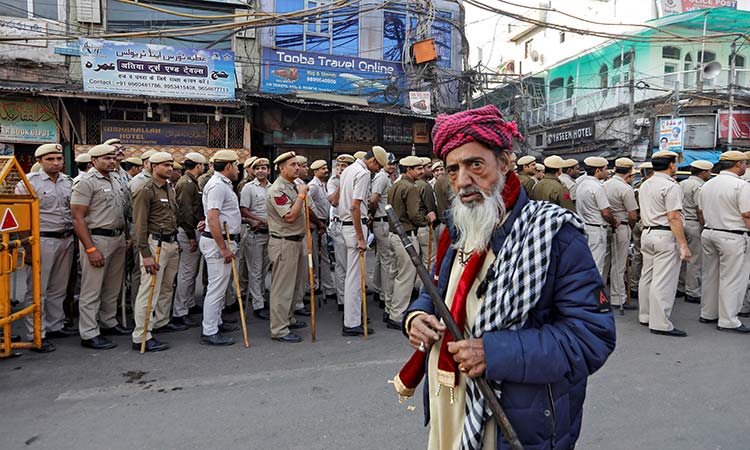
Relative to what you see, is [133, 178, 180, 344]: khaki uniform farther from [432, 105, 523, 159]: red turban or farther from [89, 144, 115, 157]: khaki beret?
[432, 105, 523, 159]: red turban

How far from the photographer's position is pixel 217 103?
1182 cm

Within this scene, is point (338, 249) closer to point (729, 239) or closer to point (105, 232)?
point (105, 232)

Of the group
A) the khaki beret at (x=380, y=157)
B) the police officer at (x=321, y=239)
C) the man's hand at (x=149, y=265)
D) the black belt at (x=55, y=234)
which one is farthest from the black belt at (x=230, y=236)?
the khaki beret at (x=380, y=157)

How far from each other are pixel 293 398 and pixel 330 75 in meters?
11.4

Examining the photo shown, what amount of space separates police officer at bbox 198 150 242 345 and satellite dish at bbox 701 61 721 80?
74.6 feet

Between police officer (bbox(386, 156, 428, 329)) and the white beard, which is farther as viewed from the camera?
police officer (bbox(386, 156, 428, 329))

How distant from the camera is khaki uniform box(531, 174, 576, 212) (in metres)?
6.95

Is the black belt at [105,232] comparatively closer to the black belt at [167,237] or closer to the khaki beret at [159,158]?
the black belt at [167,237]

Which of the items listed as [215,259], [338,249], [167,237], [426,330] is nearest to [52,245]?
[167,237]

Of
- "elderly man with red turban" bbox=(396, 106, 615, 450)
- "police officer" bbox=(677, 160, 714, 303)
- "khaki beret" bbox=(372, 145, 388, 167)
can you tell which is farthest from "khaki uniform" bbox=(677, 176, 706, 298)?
"elderly man with red turban" bbox=(396, 106, 615, 450)

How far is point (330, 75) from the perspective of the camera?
1371 centimetres

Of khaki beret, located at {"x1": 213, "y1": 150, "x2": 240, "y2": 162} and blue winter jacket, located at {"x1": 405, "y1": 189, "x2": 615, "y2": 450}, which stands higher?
khaki beret, located at {"x1": 213, "y1": 150, "x2": 240, "y2": 162}

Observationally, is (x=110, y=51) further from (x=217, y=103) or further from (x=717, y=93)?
(x=717, y=93)

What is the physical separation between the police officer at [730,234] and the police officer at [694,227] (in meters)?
1.42
